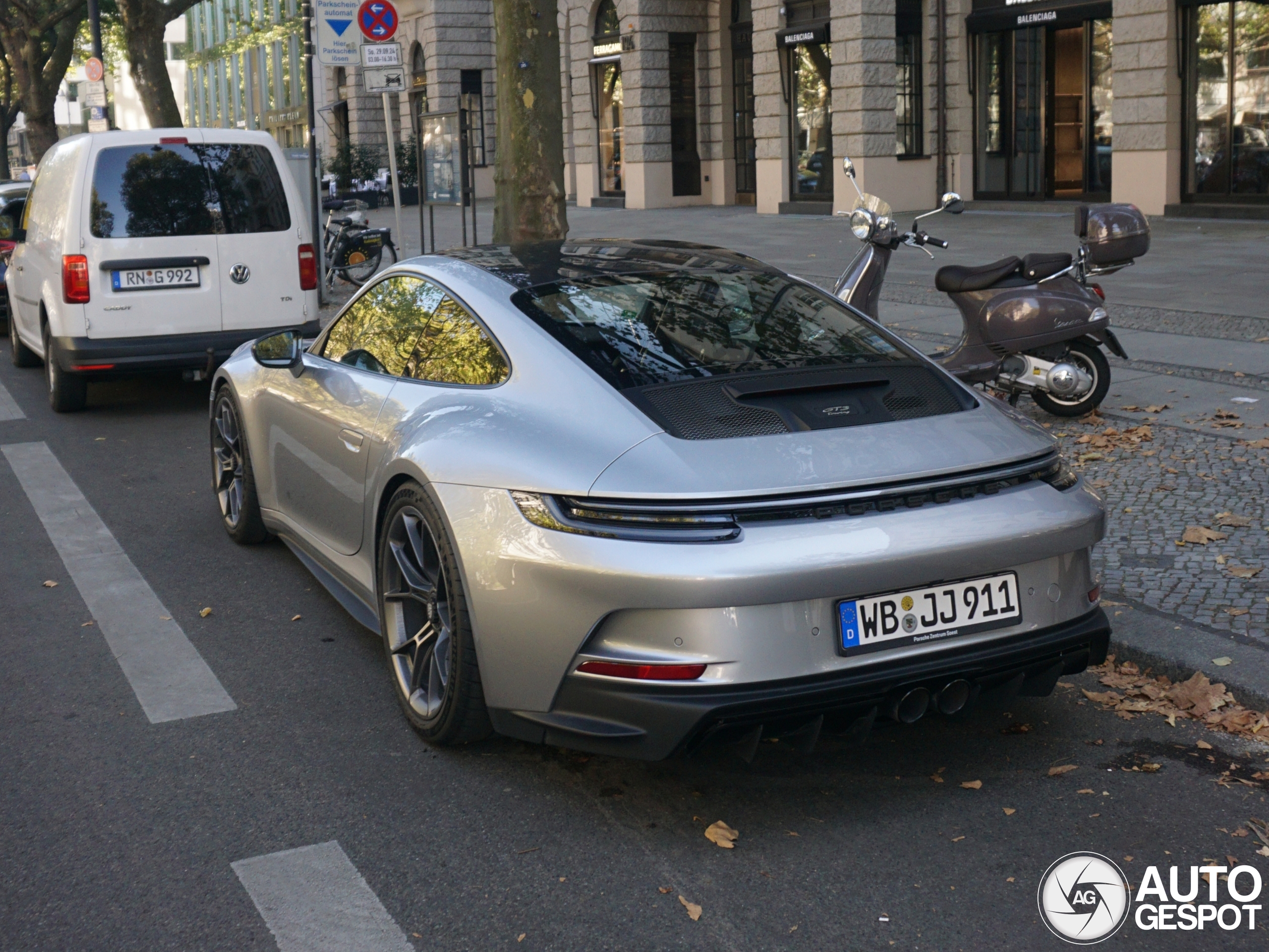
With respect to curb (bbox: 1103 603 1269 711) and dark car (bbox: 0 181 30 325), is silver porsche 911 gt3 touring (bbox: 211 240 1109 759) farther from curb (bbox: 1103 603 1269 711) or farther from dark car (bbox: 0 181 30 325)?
dark car (bbox: 0 181 30 325)

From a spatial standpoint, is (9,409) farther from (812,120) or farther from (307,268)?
(812,120)

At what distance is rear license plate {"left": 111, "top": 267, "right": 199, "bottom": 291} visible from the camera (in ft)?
31.9

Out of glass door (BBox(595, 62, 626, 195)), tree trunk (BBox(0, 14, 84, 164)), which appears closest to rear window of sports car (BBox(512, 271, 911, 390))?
glass door (BBox(595, 62, 626, 195))

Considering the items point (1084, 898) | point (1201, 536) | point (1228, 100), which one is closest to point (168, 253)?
point (1201, 536)

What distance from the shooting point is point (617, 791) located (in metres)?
3.81

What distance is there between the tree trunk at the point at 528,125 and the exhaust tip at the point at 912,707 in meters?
9.11

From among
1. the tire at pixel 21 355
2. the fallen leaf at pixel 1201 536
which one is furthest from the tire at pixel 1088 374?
the tire at pixel 21 355

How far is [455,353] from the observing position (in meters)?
4.39

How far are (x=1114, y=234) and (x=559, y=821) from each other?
5.70 m

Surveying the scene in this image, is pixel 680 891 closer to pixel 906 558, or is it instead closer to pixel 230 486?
pixel 906 558

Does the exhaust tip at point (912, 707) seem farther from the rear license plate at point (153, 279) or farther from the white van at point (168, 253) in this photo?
the rear license plate at point (153, 279)

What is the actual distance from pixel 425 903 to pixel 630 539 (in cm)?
92

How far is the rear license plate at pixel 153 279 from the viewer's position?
9.73 m

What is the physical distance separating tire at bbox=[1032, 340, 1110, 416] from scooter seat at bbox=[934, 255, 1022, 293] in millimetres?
556
